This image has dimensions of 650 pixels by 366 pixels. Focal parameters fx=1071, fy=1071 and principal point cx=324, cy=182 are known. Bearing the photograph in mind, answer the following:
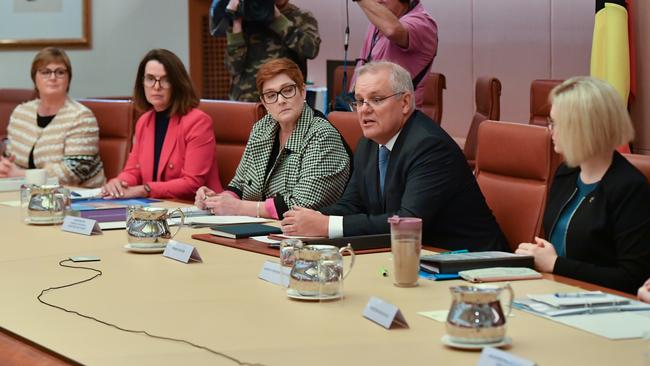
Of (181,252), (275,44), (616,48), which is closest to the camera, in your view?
(181,252)

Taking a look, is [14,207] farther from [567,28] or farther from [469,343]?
[567,28]

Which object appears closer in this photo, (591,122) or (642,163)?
(591,122)

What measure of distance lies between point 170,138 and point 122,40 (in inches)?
146

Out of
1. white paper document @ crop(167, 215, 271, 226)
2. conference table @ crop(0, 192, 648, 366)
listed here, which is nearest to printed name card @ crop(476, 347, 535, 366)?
conference table @ crop(0, 192, 648, 366)

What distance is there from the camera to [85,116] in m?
5.48

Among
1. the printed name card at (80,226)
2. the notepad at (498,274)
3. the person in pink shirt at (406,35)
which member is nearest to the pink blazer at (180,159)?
the person in pink shirt at (406,35)

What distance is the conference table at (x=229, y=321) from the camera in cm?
189

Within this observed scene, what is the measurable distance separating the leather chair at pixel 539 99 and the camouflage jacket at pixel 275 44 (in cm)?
150

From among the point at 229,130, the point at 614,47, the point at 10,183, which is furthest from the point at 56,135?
the point at 614,47

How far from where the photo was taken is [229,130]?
502cm

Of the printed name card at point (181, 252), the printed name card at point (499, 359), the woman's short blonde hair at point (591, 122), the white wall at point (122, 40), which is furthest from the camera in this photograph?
the white wall at point (122, 40)

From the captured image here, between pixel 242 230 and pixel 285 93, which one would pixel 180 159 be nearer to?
pixel 285 93

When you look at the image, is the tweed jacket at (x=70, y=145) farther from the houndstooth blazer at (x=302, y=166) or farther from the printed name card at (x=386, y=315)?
the printed name card at (x=386, y=315)

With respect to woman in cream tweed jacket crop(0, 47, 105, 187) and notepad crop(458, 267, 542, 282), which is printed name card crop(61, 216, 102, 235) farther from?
woman in cream tweed jacket crop(0, 47, 105, 187)
